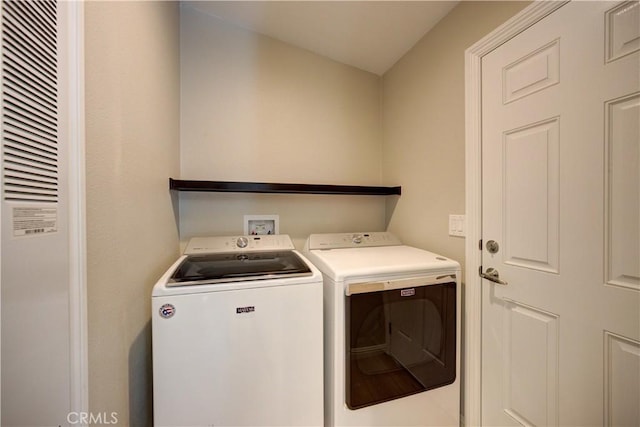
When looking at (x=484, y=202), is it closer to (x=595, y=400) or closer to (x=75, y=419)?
(x=595, y=400)

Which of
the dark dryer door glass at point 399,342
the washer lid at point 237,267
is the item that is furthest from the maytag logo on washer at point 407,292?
the washer lid at point 237,267

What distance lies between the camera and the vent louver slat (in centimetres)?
47

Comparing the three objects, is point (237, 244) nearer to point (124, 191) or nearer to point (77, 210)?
point (124, 191)

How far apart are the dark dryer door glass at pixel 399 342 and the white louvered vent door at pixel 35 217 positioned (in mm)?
975

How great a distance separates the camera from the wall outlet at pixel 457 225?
1.37 meters

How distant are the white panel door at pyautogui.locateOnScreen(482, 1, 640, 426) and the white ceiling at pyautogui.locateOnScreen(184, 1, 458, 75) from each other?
60 cm

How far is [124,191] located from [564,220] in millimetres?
1712

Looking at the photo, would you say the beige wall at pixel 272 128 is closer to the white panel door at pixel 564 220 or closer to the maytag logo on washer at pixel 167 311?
the maytag logo on washer at pixel 167 311

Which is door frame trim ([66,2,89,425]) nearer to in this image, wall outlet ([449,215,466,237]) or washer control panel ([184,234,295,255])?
washer control panel ([184,234,295,255])

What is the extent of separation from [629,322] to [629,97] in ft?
2.47

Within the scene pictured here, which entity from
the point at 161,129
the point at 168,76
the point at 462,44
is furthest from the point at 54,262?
the point at 462,44

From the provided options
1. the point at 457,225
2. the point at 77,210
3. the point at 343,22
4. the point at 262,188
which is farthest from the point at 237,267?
the point at 343,22

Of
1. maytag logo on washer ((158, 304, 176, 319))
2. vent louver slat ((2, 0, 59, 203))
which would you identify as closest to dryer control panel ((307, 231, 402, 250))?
maytag logo on washer ((158, 304, 176, 319))

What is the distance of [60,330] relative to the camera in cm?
61
